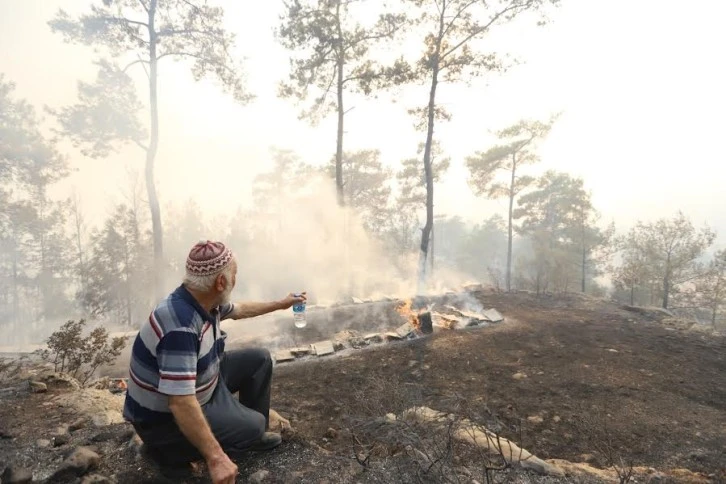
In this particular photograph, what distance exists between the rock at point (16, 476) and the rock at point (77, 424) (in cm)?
111

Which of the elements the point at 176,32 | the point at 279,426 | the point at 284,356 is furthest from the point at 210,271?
the point at 176,32

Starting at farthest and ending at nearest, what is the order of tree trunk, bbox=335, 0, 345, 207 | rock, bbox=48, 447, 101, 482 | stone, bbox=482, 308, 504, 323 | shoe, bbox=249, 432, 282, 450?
tree trunk, bbox=335, 0, 345, 207 < stone, bbox=482, 308, 504, 323 < shoe, bbox=249, 432, 282, 450 < rock, bbox=48, 447, 101, 482

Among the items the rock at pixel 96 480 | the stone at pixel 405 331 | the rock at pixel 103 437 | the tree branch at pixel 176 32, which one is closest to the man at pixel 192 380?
the rock at pixel 96 480

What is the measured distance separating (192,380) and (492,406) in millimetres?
4337

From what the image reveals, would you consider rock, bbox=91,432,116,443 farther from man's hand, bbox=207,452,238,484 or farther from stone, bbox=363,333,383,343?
stone, bbox=363,333,383,343

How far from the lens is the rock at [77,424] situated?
11.4ft

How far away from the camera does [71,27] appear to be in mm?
12812

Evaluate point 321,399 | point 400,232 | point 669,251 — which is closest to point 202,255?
point 321,399

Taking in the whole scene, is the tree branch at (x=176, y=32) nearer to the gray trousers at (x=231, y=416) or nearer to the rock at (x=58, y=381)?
the rock at (x=58, y=381)

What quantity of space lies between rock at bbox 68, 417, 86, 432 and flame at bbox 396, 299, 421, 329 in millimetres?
6901

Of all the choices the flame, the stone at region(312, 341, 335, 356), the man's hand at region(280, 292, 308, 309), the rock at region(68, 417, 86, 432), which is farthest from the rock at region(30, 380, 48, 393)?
the flame

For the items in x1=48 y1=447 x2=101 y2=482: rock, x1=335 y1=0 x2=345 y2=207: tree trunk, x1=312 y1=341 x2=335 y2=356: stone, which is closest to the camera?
x1=48 y1=447 x2=101 y2=482: rock

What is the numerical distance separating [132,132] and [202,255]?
17.1 m

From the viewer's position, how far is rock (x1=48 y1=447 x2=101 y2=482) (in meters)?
2.44
